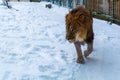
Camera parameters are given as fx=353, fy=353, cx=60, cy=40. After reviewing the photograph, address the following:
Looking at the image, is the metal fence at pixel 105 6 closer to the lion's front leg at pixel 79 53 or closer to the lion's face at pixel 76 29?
the lion's front leg at pixel 79 53

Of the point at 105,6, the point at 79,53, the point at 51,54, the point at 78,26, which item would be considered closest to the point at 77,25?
the point at 78,26

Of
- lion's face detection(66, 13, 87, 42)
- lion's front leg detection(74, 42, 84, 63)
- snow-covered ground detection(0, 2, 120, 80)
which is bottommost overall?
snow-covered ground detection(0, 2, 120, 80)

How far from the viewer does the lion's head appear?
566 centimetres

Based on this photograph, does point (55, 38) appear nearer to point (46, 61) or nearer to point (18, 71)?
point (46, 61)

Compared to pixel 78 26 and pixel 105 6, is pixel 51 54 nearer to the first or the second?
pixel 78 26

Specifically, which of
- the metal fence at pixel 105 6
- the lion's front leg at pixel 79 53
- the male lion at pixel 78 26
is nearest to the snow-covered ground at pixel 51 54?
the lion's front leg at pixel 79 53

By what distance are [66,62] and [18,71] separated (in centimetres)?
94

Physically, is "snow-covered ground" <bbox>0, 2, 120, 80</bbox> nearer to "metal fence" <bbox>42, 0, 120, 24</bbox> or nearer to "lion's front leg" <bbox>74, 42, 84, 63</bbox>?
"lion's front leg" <bbox>74, 42, 84, 63</bbox>

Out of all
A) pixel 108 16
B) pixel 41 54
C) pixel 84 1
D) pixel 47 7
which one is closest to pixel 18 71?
pixel 41 54

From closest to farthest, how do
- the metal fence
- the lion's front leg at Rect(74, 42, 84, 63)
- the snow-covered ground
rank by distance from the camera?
1. the snow-covered ground
2. the lion's front leg at Rect(74, 42, 84, 63)
3. the metal fence

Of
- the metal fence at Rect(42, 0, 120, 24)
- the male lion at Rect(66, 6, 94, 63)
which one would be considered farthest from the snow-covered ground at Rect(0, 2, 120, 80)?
the metal fence at Rect(42, 0, 120, 24)

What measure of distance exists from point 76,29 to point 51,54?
1246 millimetres

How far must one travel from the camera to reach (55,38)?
8172 mm

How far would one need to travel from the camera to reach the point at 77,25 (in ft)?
18.6
